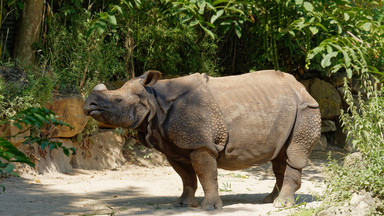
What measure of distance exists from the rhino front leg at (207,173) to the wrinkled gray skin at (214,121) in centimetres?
1

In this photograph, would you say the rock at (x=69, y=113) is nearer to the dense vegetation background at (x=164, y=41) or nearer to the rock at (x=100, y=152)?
the dense vegetation background at (x=164, y=41)

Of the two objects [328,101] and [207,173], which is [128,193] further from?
[328,101]

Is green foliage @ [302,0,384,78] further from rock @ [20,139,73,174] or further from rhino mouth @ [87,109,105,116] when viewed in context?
rock @ [20,139,73,174]

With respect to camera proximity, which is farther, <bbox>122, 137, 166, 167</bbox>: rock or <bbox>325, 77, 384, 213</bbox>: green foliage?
<bbox>122, 137, 166, 167</bbox>: rock

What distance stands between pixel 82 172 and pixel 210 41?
182 inches

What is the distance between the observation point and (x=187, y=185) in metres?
6.67

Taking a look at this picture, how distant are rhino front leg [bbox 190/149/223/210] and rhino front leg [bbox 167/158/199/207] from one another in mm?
279

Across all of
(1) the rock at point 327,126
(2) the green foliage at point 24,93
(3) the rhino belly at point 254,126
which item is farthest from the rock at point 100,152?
(1) the rock at point 327,126

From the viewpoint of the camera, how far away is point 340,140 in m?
14.6

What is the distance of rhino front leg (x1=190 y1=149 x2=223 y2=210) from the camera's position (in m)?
6.19

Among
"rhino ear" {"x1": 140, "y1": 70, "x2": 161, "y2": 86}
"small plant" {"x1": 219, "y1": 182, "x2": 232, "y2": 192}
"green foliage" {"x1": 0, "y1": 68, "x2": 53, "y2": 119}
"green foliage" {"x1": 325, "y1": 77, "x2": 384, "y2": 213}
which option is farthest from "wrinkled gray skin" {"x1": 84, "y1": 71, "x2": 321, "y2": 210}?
"green foliage" {"x1": 0, "y1": 68, "x2": 53, "y2": 119}

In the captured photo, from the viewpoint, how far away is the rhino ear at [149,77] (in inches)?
248

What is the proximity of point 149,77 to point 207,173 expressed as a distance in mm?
1268

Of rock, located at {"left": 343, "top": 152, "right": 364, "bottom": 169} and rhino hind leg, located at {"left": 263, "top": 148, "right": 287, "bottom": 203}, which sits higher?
rock, located at {"left": 343, "top": 152, "right": 364, "bottom": 169}
